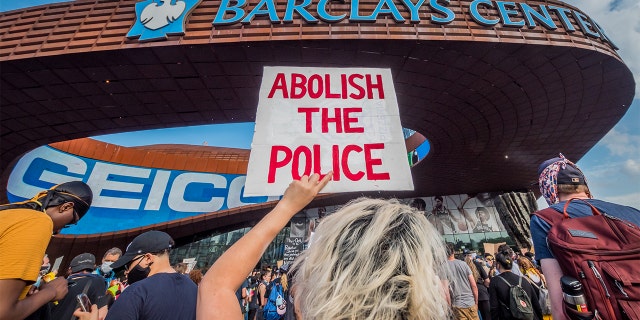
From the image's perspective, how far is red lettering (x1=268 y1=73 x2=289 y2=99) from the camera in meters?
2.40

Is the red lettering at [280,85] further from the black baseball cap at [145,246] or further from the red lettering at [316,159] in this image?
the black baseball cap at [145,246]

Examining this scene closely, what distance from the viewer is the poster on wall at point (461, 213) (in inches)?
728

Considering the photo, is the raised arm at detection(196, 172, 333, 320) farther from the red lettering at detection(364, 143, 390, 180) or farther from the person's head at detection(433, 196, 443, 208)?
the person's head at detection(433, 196, 443, 208)

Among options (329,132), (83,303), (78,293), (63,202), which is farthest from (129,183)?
(329,132)

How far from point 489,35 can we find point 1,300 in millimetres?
7983

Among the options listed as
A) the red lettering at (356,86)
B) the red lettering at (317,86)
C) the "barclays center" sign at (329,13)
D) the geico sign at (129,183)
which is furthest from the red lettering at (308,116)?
the geico sign at (129,183)

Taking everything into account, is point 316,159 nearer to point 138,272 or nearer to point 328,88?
point 328,88

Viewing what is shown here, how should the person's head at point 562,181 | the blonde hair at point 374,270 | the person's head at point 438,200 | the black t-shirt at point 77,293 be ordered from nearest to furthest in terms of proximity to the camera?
the blonde hair at point 374,270 → the person's head at point 562,181 → the black t-shirt at point 77,293 → the person's head at point 438,200

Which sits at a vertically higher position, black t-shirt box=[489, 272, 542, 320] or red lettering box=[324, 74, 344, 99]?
red lettering box=[324, 74, 344, 99]

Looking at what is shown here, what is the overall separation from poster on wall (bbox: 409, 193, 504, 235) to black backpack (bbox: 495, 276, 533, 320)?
46.8 ft

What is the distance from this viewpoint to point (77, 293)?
298cm

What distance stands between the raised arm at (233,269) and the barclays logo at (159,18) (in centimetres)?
635

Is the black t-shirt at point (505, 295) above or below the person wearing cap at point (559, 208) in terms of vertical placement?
below

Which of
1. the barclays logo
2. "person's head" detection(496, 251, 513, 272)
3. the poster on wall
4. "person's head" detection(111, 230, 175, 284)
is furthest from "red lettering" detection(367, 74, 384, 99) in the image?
the poster on wall
